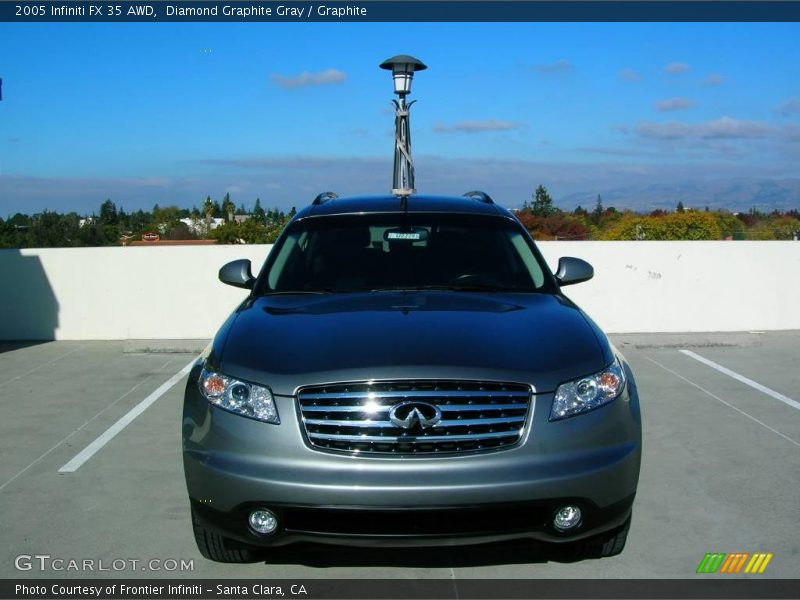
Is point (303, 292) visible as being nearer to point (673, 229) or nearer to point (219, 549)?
point (219, 549)

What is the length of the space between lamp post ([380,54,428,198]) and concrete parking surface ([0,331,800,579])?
655 cm

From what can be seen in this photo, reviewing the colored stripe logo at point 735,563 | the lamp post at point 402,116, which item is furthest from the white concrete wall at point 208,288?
the colored stripe logo at point 735,563

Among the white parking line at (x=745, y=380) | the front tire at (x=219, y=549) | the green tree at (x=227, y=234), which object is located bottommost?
the white parking line at (x=745, y=380)

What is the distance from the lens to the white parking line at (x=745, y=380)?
7.59m

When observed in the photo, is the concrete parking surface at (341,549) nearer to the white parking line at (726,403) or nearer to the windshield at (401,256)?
the white parking line at (726,403)

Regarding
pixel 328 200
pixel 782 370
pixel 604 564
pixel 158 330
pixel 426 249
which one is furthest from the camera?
pixel 158 330

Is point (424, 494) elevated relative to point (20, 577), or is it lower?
elevated

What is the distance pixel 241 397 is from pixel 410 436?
0.71 metres

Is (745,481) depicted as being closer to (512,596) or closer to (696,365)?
(512,596)

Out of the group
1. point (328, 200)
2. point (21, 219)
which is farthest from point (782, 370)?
point (21, 219)

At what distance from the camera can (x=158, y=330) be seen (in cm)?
1116

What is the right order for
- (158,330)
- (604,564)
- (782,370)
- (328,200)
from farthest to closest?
(158,330) → (782,370) → (328,200) → (604,564)

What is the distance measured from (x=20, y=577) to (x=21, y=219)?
15845 mm

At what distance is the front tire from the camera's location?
3.87 m
